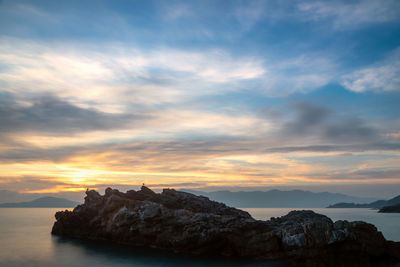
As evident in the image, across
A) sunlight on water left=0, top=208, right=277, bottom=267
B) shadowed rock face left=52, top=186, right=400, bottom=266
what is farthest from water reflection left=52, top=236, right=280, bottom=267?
shadowed rock face left=52, top=186, right=400, bottom=266

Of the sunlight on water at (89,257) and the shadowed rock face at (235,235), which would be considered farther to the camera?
the sunlight on water at (89,257)

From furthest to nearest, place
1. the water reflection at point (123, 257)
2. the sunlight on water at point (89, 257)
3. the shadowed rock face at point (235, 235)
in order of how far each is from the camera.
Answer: the sunlight on water at point (89, 257) < the water reflection at point (123, 257) < the shadowed rock face at point (235, 235)

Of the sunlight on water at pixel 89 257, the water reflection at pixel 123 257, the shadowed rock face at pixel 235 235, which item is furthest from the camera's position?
the sunlight on water at pixel 89 257

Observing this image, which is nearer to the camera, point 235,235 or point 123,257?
point 235,235

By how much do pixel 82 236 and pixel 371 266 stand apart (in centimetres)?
5194

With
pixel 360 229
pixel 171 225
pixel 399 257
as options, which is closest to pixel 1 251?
pixel 171 225

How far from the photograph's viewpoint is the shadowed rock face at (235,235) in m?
37.5

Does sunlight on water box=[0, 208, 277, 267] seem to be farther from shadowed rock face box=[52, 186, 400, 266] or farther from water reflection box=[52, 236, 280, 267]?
shadowed rock face box=[52, 186, 400, 266]

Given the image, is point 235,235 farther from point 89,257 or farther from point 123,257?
point 89,257

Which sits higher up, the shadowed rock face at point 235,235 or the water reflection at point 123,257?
the shadowed rock face at point 235,235

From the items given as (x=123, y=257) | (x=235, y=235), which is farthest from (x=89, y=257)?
(x=235, y=235)

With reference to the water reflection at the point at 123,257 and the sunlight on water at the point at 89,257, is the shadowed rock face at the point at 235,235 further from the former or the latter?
the sunlight on water at the point at 89,257

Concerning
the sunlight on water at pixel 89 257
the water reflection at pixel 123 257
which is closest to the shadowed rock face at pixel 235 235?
the water reflection at pixel 123 257

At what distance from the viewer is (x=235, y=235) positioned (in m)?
42.4
